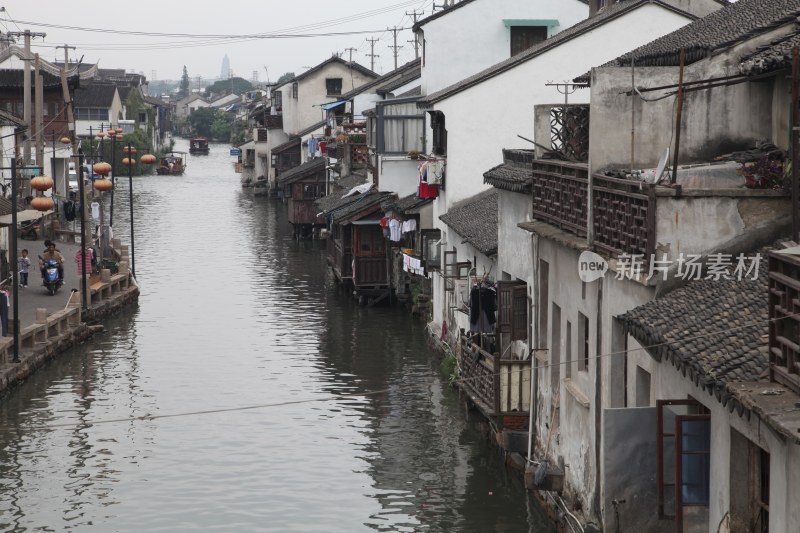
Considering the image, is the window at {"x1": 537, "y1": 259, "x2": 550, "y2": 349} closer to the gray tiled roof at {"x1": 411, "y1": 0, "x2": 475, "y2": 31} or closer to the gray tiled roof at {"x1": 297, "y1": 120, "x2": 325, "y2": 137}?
the gray tiled roof at {"x1": 411, "y1": 0, "x2": 475, "y2": 31}

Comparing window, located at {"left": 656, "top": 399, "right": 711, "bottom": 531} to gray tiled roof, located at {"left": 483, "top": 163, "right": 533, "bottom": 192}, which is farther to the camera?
gray tiled roof, located at {"left": 483, "top": 163, "right": 533, "bottom": 192}

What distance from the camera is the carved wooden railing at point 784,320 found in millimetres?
11359

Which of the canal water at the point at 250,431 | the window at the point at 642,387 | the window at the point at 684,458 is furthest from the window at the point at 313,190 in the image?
the window at the point at 684,458

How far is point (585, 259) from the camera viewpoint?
58.5 ft

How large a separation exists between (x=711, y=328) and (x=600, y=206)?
4.01 metres

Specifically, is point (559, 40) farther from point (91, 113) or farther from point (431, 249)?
point (91, 113)

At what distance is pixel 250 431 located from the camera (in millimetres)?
28266

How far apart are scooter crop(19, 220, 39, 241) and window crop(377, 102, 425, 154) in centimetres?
2121

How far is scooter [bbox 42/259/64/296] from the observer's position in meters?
42.7

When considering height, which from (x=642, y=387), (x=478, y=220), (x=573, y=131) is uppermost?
(x=573, y=131)

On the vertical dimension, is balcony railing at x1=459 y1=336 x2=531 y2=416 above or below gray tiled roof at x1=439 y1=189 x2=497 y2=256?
below

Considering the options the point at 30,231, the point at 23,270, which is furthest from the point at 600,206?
the point at 30,231

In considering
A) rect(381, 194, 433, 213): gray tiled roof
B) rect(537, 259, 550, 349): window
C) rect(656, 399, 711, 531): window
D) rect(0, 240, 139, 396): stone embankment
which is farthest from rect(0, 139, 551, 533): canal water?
rect(656, 399, 711, 531): window

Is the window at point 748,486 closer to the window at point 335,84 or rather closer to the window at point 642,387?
the window at point 642,387
